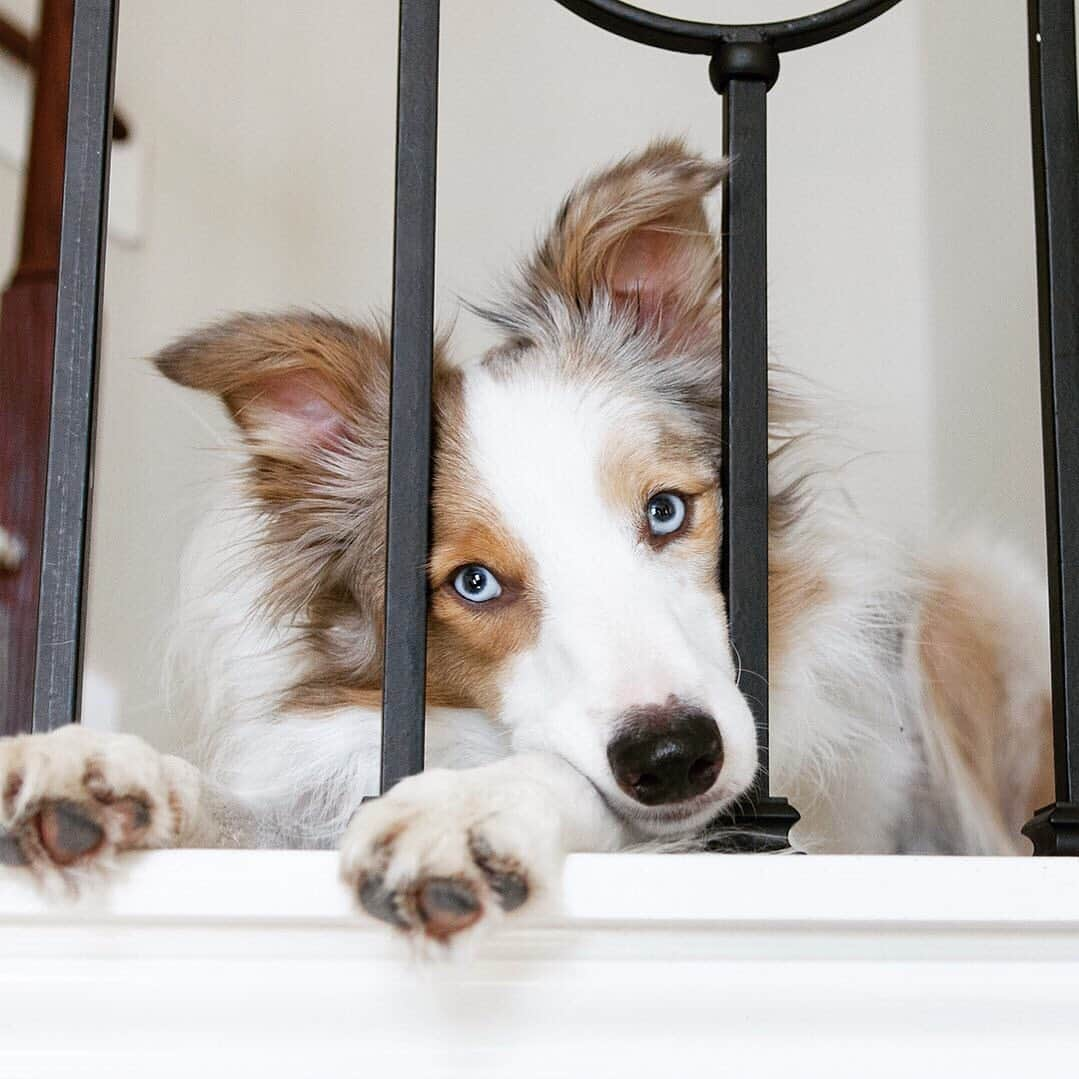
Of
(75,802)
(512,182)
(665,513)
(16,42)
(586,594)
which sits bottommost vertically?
(75,802)

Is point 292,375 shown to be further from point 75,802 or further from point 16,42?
point 16,42

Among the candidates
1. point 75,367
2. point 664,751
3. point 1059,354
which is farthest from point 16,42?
point 1059,354

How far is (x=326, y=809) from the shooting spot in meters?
1.69

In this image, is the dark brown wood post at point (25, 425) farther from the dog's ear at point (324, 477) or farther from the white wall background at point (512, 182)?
the dog's ear at point (324, 477)

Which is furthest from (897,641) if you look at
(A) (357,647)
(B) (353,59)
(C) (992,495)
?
(B) (353,59)

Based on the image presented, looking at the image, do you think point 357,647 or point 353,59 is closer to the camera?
point 357,647

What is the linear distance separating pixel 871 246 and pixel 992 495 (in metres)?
0.83

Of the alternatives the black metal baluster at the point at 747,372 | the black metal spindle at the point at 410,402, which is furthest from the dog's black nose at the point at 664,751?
the black metal spindle at the point at 410,402

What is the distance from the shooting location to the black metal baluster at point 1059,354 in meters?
1.06

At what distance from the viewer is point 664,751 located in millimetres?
1243

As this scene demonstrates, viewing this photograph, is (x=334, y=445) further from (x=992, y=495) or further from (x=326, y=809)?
(x=992, y=495)

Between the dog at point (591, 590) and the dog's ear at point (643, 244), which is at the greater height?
the dog's ear at point (643, 244)

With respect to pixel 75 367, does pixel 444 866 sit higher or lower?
lower

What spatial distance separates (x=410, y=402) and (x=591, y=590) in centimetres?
42
